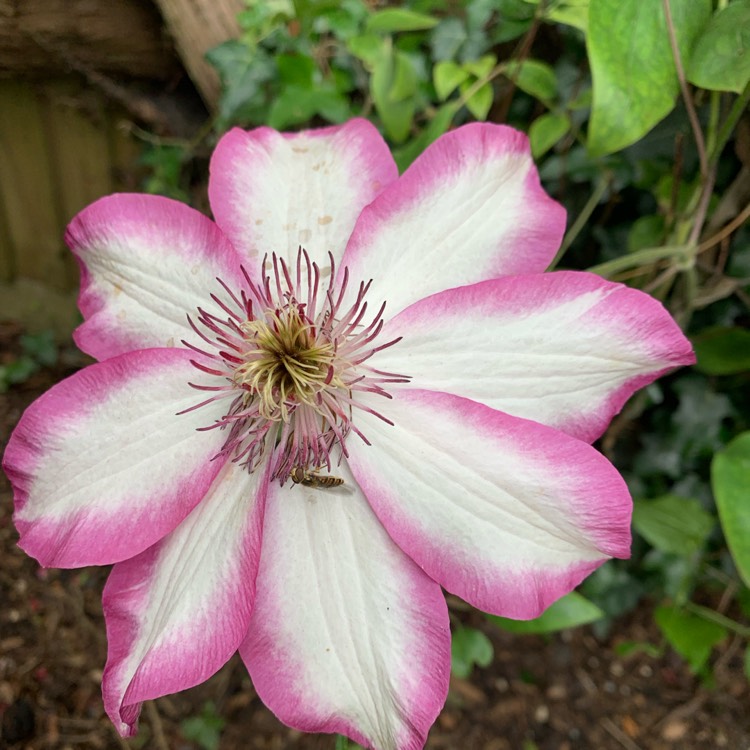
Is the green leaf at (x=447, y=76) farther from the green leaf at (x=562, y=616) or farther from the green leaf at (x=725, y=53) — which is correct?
the green leaf at (x=562, y=616)

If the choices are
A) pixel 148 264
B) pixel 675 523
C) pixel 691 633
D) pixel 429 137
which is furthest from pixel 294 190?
pixel 691 633

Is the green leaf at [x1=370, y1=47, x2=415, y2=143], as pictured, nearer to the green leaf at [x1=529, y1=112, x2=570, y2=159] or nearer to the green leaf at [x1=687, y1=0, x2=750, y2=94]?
Answer: the green leaf at [x1=529, y1=112, x2=570, y2=159]

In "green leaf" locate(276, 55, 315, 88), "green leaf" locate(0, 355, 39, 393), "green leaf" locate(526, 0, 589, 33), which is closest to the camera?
"green leaf" locate(526, 0, 589, 33)

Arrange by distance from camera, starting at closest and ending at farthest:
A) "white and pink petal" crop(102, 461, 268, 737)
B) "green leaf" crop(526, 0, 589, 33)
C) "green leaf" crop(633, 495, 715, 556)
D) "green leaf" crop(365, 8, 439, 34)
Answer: "white and pink petal" crop(102, 461, 268, 737), "green leaf" crop(526, 0, 589, 33), "green leaf" crop(365, 8, 439, 34), "green leaf" crop(633, 495, 715, 556)

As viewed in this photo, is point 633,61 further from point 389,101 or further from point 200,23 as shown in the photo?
point 200,23

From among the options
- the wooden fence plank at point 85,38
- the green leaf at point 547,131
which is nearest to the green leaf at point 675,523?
the green leaf at point 547,131

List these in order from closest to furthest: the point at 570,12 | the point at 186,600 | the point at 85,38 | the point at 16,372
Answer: the point at 186,600, the point at 570,12, the point at 85,38, the point at 16,372

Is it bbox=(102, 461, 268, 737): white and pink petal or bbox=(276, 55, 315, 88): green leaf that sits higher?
bbox=(276, 55, 315, 88): green leaf

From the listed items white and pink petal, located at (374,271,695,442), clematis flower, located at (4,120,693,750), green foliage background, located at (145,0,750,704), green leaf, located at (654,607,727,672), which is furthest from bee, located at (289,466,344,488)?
green leaf, located at (654,607,727,672)
